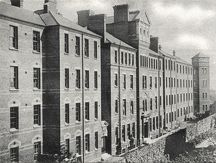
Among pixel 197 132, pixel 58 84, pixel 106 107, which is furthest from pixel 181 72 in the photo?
pixel 58 84

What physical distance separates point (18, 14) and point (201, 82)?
65.2 m

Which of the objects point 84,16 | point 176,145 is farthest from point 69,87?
point 176,145

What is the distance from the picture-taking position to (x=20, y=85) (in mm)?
26406

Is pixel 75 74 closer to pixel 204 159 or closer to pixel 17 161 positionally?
pixel 17 161

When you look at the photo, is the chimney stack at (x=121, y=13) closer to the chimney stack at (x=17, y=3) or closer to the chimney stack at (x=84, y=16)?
the chimney stack at (x=84, y=16)

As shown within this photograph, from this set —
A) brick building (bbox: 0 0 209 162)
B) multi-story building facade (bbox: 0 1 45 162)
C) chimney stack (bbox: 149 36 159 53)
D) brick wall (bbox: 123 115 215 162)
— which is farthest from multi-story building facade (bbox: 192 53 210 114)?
multi-story building facade (bbox: 0 1 45 162)

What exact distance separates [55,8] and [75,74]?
26.3 ft

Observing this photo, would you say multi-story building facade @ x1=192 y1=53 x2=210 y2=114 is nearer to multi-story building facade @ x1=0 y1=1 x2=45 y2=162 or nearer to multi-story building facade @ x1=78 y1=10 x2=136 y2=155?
multi-story building facade @ x1=78 y1=10 x2=136 y2=155

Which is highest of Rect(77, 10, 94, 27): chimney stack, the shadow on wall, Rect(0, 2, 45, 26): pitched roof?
Rect(77, 10, 94, 27): chimney stack

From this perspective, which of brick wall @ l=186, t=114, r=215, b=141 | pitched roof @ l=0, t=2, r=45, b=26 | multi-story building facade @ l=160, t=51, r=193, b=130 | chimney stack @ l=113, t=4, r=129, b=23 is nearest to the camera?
pitched roof @ l=0, t=2, r=45, b=26

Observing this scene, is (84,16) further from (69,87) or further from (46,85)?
(46,85)

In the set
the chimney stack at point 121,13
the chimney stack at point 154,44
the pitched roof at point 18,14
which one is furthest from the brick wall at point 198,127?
the pitched roof at point 18,14

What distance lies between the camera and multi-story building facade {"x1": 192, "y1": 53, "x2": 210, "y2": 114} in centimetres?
8281

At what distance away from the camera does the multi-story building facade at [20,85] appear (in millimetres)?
24766
